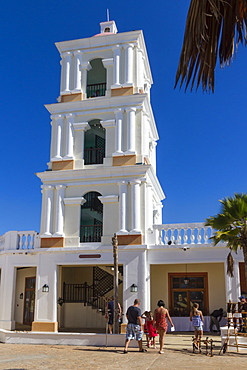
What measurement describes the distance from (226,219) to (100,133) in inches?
417

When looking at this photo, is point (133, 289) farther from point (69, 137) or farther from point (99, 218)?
point (69, 137)

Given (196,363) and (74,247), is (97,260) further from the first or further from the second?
(196,363)

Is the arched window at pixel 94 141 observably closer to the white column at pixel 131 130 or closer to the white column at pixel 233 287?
the white column at pixel 131 130

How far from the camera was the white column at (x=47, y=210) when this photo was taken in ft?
65.9

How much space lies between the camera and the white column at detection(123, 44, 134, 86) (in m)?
21.2

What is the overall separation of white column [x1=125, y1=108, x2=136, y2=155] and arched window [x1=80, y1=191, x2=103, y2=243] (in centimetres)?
312

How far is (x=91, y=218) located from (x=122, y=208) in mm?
4204

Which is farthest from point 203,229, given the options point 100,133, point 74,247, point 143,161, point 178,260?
point 100,133

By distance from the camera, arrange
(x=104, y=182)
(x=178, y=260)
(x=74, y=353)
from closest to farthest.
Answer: (x=74, y=353) < (x=178, y=260) < (x=104, y=182)

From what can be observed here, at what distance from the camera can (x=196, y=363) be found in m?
10.9

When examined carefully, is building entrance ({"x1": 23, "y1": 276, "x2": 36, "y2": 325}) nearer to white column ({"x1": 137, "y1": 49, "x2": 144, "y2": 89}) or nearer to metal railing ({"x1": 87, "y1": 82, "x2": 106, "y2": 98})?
metal railing ({"x1": 87, "y1": 82, "x2": 106, "y2": 98})

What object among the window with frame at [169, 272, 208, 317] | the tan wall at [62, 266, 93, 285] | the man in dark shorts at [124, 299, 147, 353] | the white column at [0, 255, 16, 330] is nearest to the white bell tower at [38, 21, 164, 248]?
the white column at [0, 255, 16, 330]

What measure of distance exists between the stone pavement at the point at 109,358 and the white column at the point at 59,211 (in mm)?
6235

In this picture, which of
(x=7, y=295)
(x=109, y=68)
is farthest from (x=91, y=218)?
(x=109, y=68)
